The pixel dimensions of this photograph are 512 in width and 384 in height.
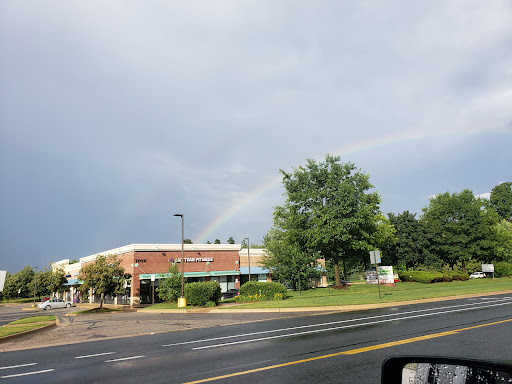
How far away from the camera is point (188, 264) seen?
148 ft

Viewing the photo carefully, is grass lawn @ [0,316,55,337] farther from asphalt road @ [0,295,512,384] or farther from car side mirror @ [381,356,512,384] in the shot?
car side mirror @ [381,356,512,384]

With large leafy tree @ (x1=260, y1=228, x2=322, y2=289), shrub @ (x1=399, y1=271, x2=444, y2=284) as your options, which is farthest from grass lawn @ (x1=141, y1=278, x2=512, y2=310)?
shrub @ (x1=399, y1=271, x2=444, y2=284)

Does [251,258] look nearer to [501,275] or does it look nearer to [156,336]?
[156,336]

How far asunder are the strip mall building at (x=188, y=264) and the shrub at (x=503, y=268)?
40312 mm

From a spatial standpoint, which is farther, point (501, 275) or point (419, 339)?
point (501, 275)

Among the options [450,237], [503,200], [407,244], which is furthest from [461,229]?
[503,200]

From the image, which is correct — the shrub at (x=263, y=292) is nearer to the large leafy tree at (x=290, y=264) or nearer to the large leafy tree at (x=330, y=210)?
the large leafy tree at (x=330, y=210)

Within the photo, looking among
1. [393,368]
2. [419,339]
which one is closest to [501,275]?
[419,339]

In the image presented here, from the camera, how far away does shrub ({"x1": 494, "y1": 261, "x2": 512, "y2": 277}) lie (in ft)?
200

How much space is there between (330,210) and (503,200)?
112m

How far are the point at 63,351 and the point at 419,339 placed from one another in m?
10.8

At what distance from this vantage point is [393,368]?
2.13m

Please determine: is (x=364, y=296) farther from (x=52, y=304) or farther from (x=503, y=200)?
(x=503, y=200)

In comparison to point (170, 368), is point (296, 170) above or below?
above
